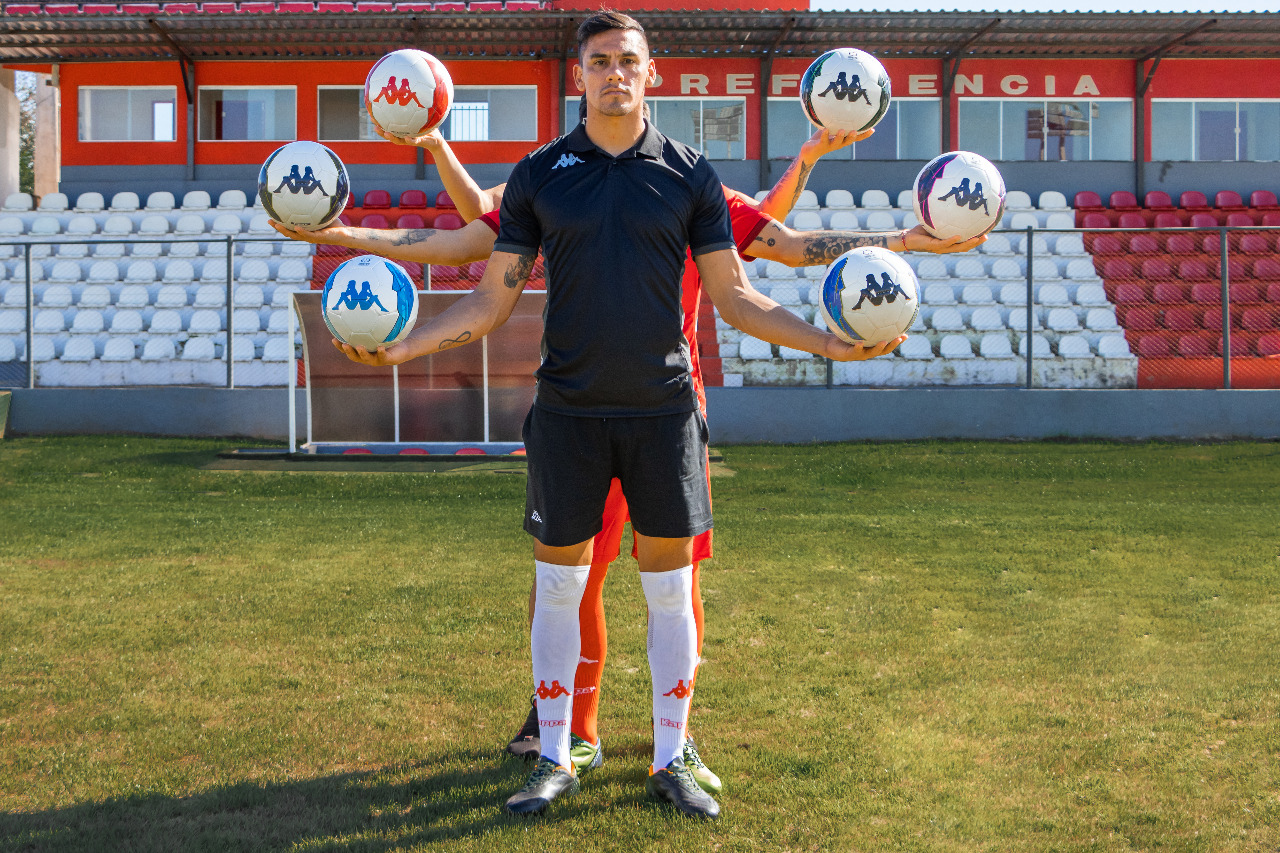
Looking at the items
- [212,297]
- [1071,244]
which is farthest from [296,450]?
[1071,244]

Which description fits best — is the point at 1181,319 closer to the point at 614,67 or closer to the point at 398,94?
the point at 398,94

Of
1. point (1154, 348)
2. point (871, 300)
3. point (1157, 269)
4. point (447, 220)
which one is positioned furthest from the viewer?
point (447, 220)

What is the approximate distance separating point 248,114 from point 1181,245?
16773 mm

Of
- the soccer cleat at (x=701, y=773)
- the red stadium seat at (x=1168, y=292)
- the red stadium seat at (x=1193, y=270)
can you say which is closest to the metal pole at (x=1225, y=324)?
the red stadium seat at (x=1168, y=292)

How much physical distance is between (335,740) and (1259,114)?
22.6 metres

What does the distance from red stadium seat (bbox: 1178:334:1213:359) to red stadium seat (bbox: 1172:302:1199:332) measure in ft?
0.65

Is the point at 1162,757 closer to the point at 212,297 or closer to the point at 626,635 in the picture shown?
the point at 626,635

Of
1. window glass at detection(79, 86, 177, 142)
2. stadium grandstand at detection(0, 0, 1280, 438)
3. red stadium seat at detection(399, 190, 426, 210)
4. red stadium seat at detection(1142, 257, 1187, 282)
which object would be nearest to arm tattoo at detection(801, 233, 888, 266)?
stadium grandstand at detection(0, 0, 1280, 438)

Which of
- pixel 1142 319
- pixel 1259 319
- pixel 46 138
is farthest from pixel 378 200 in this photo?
pixel 46 138

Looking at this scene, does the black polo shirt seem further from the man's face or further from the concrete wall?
the concrete wall

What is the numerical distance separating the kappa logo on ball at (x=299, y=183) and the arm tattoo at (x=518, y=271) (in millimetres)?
726

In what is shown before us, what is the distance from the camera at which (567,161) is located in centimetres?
285

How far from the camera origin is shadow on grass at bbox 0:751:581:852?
2.51m

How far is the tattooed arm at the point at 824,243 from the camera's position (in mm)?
3146
